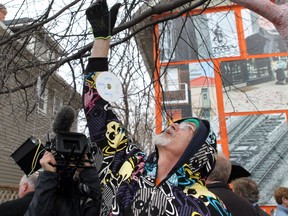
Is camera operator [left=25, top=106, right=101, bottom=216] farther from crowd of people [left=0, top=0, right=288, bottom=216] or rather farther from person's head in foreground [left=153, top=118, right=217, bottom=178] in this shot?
person's head in foreground [left=153, top=118, right=217, bottom=178]

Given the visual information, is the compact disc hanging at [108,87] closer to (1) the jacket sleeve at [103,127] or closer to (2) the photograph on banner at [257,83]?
(1) the jacket sleeve at [103,127]

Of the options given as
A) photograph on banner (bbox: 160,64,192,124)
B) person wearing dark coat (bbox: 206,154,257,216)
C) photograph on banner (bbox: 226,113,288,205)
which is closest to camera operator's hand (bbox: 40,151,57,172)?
person wearing dark coat (bbox: 206,154,257,216)

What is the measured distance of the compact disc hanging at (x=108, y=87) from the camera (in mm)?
1809

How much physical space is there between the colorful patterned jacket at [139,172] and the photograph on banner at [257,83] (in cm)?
573

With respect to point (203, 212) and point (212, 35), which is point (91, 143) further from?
point (212, 35)

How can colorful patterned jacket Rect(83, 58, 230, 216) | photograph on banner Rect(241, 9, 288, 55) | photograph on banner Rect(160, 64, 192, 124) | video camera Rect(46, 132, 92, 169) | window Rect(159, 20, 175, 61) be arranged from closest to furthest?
1. colorful patterned jacket Rect(83, 58, 230, 216)
2. video camera Rect(46, 132, 92, 169)
3. window Rect(159, 20, 175, 61)
4. photograph on banner Rect(160, 64, 192, 124)
5. photograph on banner Rect(241, 9, 288, 55)

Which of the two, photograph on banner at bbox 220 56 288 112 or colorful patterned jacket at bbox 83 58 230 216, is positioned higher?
photograph on banner at bbox 220 56 288 112

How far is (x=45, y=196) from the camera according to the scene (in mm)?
1749

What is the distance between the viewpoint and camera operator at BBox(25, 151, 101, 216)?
1.75m

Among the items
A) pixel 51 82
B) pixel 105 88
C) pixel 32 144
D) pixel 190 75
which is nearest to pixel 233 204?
pixel 105 88

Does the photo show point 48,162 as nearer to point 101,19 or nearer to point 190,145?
point 190,145

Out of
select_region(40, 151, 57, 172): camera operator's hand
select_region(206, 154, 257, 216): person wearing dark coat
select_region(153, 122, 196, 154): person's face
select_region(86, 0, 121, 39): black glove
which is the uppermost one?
select_region(86, 0, 121, 39): black glove

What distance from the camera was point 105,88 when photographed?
182cm

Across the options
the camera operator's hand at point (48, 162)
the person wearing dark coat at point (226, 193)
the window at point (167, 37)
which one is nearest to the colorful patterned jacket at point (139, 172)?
the camera operator's hand at point (48, 162)
